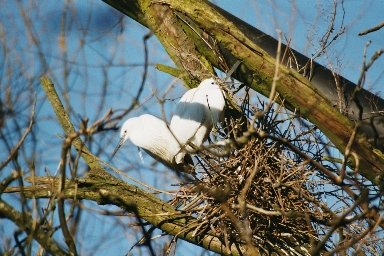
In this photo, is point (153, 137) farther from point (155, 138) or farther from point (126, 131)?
point (126, 131)

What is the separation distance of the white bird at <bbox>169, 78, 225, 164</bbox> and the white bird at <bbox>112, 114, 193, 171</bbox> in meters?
0.05

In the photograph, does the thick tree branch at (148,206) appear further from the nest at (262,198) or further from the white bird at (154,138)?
the white bird at (154,138)

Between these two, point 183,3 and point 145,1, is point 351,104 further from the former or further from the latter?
point 145,1

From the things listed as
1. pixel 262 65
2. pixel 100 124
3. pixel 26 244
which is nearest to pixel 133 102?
pixel 100 124

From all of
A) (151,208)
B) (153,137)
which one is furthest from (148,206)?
(153,137)

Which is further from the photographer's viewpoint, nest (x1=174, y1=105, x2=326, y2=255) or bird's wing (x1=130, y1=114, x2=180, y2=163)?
bird's wing (x1=130, y1=114, x2=180, y2=163)

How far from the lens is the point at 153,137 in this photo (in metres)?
3.35

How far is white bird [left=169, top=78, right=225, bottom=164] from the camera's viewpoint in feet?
10.6

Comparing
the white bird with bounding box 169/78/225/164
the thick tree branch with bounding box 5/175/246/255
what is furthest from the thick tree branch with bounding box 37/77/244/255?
the white bird with bounding box 169/78/225/164

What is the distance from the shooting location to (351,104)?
293 centimetres

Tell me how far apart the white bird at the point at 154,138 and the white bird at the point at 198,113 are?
0.05 metres

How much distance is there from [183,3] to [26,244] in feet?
4.28

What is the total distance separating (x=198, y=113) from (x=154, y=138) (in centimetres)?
24

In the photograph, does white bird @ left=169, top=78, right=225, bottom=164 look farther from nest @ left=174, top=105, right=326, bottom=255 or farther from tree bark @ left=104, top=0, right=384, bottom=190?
nest @ left=174, top=105, right=326, bottom=255
